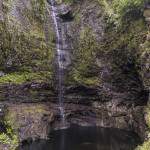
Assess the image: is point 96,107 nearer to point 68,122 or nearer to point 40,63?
point 68,122

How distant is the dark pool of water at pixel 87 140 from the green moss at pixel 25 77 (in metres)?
6.17

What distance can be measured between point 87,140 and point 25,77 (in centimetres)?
1026

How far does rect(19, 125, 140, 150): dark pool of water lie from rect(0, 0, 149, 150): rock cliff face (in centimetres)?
162

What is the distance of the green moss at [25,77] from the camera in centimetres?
4929

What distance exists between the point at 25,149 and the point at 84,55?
15.2m

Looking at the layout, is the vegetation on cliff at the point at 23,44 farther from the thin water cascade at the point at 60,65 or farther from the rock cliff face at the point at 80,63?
the thin water cascade at the point at 60,65

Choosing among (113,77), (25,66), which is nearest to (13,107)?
(25,66)

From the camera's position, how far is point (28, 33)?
5106 cm

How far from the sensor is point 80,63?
53250 millimetres

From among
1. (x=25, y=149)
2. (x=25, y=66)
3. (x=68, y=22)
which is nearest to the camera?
(x=25, y=149)

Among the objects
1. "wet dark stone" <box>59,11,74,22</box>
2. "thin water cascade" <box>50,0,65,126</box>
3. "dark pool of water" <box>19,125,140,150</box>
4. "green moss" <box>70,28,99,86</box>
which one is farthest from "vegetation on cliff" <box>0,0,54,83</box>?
"dark pool of water" <box>19,125,140,150</box>

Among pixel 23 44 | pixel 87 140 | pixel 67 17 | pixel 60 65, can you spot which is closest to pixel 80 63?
pixel 60 65

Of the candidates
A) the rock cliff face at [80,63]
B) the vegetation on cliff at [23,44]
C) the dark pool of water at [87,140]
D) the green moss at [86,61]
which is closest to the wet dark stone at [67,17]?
the rock cliff face at [80,63]

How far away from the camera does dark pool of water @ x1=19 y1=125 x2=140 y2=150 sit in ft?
142
